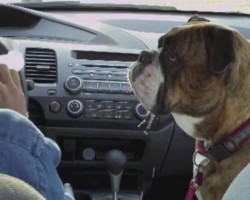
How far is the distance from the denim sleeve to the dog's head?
1381mm

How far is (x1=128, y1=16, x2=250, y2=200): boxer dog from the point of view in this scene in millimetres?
2793

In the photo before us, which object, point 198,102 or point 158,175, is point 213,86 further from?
point 158,175

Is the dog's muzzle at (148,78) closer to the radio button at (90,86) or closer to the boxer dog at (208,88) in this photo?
the boxer dog at (208,88)

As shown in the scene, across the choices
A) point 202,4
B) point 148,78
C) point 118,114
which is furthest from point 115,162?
point 202,4

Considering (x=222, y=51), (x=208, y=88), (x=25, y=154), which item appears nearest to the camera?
(x=25, y=154)

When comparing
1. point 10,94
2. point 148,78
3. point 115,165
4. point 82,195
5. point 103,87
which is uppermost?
point 10,94

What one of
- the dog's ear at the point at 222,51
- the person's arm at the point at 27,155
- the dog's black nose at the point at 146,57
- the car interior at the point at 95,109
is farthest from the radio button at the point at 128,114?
the person's arm at the point at 27,155

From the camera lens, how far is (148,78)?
9.78 feet

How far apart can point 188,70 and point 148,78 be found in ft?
0.66

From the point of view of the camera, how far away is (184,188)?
4.20 meters

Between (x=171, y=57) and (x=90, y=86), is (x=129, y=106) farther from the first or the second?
(x=171, y=57)

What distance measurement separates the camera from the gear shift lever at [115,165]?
11.7ft

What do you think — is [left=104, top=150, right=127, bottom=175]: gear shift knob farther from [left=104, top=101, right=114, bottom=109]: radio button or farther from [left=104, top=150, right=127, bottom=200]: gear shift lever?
[left=104, top=101, right=114, bottom=109]: radio button

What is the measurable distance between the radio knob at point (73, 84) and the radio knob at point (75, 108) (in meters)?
0.06
